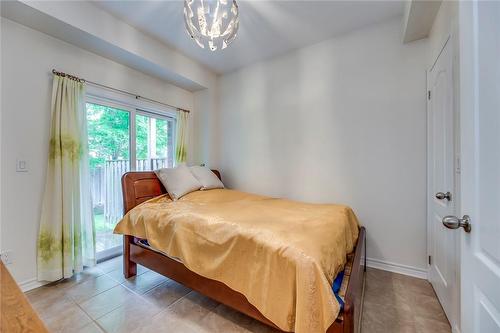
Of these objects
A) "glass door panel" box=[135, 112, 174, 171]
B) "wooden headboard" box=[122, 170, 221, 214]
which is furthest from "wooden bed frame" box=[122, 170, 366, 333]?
"glass door panel" box=[135, 112, 174, 171]

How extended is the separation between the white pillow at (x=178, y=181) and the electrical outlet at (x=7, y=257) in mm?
1376

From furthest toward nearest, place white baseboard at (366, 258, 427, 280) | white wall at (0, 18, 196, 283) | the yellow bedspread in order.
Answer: white baseboard at (366, 258, 427, 280) < white wall at (0, 18, 196, 283) < the yellow bedspread

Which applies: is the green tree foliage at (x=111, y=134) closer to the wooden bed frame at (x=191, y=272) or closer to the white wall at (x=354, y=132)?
the wooden bed frame at (x=191, y=272)

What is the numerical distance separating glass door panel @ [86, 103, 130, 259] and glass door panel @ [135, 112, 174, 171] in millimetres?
186

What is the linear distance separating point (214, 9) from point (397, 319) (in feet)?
9.13

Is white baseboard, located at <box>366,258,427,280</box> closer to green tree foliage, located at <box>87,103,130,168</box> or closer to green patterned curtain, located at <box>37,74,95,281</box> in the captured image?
green patterned curtain, located at <box>37,74,95,281</box>

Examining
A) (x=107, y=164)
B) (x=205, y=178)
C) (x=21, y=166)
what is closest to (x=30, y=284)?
(x=21, y=166)

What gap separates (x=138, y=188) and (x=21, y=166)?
3.18 feet

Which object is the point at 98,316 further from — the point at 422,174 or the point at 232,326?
the point at 422,174

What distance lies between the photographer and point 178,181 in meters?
2.58

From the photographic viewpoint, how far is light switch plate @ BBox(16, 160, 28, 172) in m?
1.93

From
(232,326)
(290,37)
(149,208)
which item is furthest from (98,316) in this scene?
(290,37)

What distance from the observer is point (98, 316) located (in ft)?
5.31

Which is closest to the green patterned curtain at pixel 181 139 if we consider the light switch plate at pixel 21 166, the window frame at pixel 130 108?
the window frame at pixel 130 108
